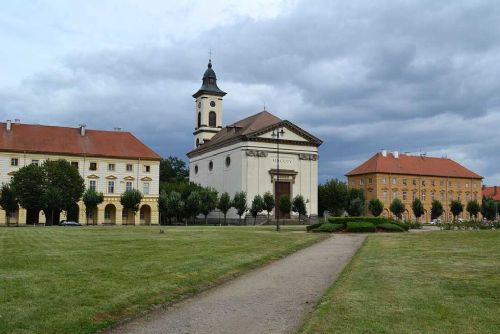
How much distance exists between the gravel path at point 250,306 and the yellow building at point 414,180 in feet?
299

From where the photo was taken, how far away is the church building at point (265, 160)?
8131 cm

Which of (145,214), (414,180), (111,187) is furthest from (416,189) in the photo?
(111,187)

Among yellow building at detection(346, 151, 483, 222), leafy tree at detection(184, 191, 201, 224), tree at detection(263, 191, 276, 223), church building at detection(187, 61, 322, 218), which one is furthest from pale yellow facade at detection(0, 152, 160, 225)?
yellow building at detection(346, 151, 483, 222)

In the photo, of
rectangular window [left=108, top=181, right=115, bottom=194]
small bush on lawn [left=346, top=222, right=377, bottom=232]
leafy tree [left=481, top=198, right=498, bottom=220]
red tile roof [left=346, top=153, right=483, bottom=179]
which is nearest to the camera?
small bush on lawn [left=346, top=222, right=377, bottom=232]

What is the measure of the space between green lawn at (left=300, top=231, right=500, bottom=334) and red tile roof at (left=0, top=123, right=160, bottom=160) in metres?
61.3

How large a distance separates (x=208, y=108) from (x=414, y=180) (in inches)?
1738

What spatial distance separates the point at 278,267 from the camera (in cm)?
1906

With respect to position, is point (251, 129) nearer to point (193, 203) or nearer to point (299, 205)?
point (299, 205)

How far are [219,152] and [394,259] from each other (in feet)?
232

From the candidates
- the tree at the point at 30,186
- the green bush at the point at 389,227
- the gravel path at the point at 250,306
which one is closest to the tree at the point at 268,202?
the tree at the point at 30,186

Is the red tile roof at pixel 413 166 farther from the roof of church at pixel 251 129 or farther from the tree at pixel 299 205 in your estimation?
the tree at pixel 299 205

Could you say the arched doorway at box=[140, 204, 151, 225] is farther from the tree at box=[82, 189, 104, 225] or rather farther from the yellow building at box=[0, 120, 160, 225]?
the tree at box=[82, 189, 104, 225]

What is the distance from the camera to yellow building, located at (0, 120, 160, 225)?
236ft

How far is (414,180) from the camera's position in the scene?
110500 mm
